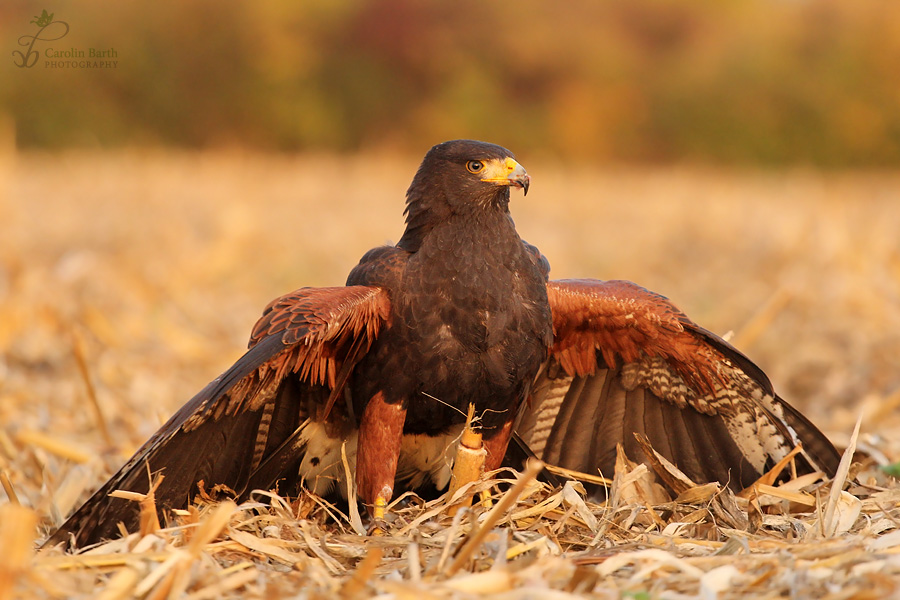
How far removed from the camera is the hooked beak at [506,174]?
3.73 metres

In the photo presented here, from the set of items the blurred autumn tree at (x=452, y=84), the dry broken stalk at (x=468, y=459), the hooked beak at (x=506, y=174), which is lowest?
the dry broken stalk at (x=468, y=459)

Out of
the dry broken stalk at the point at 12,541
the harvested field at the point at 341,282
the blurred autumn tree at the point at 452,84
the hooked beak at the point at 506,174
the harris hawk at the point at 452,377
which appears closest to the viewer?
the dry broken stalk at the point at 12,541

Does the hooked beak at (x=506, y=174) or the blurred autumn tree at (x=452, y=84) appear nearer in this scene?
the hooked beak at (x=506, y=174)

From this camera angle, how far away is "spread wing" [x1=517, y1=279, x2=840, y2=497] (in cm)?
381

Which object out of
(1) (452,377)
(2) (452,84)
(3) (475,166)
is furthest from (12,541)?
(2) (452,84)

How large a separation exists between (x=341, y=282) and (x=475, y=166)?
6956 millimetres

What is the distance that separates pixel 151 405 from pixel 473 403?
2.95 metres

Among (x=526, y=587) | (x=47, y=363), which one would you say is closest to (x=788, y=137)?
(x=47, y=363)

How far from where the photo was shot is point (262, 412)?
3740mm

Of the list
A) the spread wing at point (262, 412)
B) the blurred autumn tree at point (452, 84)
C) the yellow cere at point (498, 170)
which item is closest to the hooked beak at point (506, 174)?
the yellow cere at point (498, 170)

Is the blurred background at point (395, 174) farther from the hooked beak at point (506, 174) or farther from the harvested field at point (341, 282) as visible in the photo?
the hooked beak at point (506, 174)

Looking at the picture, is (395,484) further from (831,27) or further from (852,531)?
(831,27)

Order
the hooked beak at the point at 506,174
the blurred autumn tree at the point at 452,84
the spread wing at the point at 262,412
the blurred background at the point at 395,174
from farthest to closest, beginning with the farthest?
the blurred autumn tree at the point at 452,84 < the blurred background at the point at 395,174 < the hooked beak at the point at 506,174 < the spread wing at the point at 262,412

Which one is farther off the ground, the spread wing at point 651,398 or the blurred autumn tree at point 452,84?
the blurred autumn tree at point 452,84
